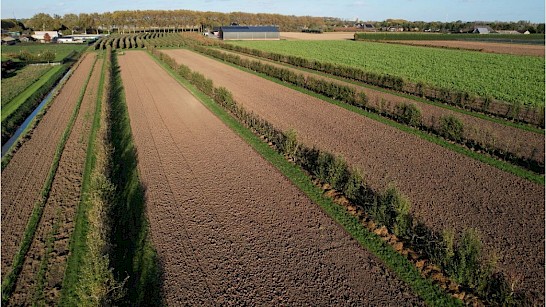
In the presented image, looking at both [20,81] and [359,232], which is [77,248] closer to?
[359,232]

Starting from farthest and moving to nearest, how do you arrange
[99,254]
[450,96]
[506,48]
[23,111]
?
[506,48] → [450,96] → [23,111] → [99,254]

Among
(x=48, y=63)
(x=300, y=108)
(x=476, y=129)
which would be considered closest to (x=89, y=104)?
(x=300, y=108)

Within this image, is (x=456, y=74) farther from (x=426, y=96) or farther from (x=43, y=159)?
(x=43, y=159)

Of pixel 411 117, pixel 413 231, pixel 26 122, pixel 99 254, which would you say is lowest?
pixel 413 231

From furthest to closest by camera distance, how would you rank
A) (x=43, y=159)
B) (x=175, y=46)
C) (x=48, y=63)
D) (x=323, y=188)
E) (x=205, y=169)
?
(x=175, y=46), (x=48, y=63), (x=43, y=159), (x=205, y=169), (x=323, y=188)

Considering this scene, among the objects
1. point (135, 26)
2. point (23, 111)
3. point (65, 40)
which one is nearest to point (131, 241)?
point (23, 111)

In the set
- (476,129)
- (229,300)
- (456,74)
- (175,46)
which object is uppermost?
(175,46)

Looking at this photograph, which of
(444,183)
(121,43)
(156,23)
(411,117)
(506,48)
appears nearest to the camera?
(444,183)
